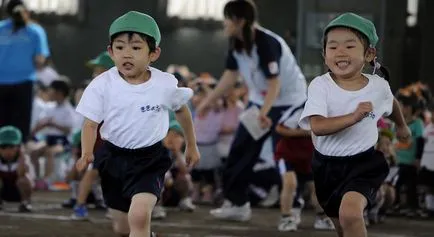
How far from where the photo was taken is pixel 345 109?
697cm

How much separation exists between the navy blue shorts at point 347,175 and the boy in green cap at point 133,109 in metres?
0.99

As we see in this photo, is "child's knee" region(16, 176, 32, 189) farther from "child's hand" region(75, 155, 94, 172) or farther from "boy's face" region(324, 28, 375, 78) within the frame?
"boy's face" region(324, 28, 375, 78)

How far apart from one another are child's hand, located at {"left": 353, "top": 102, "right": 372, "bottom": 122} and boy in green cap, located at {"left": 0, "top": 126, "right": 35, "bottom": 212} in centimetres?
598

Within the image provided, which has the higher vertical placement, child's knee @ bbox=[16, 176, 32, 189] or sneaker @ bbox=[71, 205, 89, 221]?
child's knee @ bbox=[16, 176, 32, 189]

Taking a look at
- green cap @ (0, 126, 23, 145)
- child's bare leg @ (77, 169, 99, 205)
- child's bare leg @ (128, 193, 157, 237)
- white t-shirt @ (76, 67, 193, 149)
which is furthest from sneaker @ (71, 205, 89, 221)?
child's bare leg @ (128, 193, 157, 237)

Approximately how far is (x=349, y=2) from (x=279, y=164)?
162 inches

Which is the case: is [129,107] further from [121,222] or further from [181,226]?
[181,226]

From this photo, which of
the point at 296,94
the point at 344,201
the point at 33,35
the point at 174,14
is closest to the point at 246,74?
the point at 296,94

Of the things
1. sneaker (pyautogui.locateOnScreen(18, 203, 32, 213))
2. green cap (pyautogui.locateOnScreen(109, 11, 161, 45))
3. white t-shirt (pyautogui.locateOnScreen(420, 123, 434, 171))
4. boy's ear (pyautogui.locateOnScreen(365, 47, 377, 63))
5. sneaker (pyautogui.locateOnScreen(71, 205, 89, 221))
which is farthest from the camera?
white t-shirt (pyautogui.locateOnScreen(420, 123, 434, 171))

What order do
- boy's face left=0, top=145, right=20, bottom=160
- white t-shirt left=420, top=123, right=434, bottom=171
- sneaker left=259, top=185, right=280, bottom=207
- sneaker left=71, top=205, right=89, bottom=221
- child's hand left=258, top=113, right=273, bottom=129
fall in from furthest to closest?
sneaker left=259, top=185, right=280, bottom=207 < white t-shirt left=420, top=123, right=434, bottom=171 < boy's face left=0, top=145, right=20, bottom=160 < sneaker left=71, top=205, right=89, bottom=221 < child's hand left=258, top=113, right=273, bottom=129

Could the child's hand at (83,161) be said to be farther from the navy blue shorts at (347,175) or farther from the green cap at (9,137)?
the green cap at (9,137)

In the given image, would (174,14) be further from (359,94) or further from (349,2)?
(359,94)

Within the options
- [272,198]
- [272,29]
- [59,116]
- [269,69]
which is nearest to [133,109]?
[269,69]

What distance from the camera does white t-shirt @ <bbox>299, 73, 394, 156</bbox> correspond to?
275 inches
